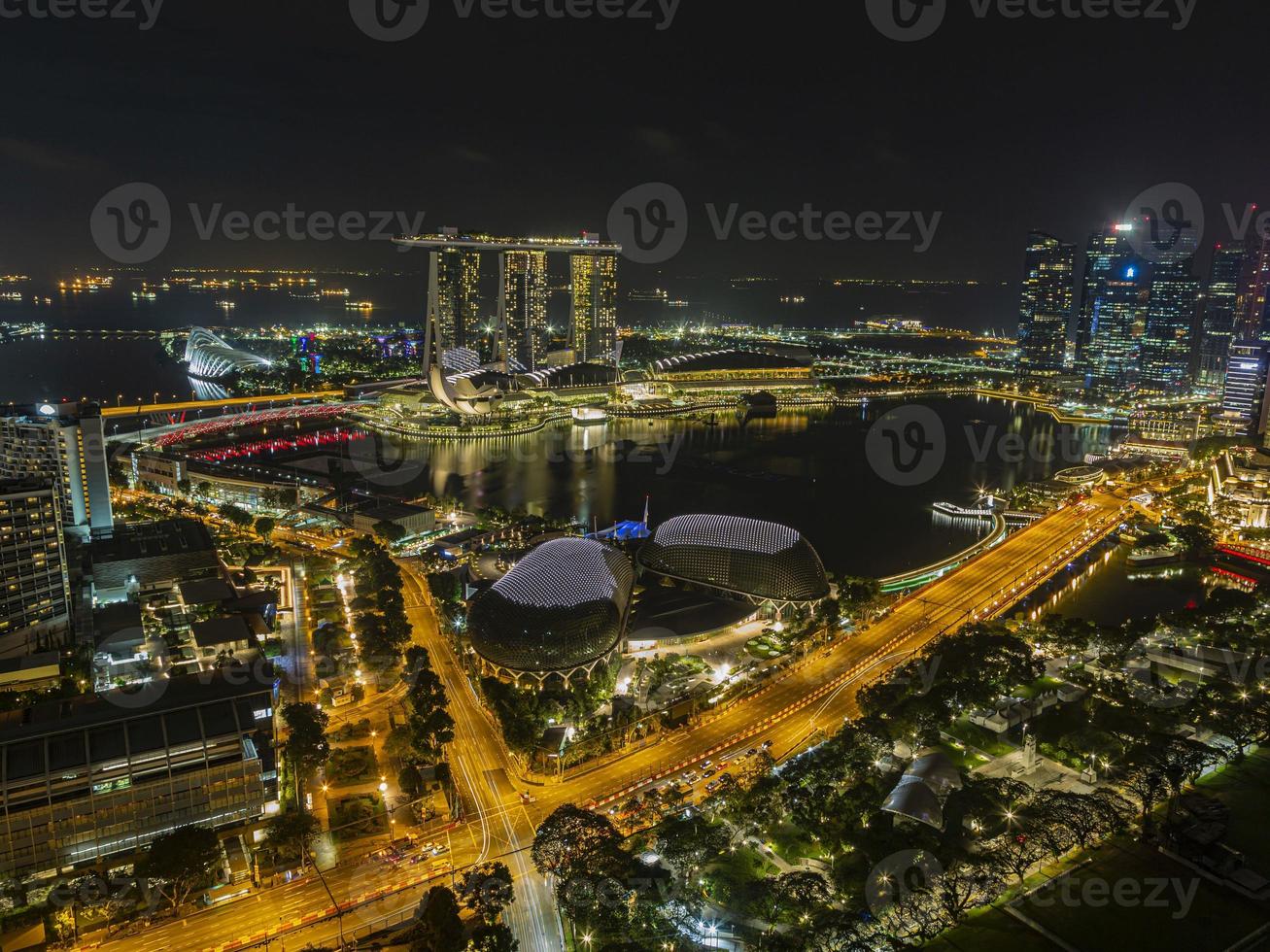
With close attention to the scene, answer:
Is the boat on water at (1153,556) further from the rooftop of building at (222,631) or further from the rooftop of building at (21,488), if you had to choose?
the rooftop of building at (21,488)

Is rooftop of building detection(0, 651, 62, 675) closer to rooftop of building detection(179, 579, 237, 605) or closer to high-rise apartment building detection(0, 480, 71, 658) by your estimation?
high-rise apartment building detection(0, 480, 71, 658)

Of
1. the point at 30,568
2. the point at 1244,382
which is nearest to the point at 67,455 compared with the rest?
the point at 30,568

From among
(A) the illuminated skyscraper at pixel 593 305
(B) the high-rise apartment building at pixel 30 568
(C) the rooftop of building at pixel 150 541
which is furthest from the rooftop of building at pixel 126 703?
(A) the illuminated skyscraper at pixel 593 305

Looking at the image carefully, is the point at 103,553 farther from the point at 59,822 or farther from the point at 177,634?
the point at 59,822

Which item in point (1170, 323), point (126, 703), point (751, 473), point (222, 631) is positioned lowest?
point (751, 473)

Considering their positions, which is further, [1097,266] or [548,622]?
[1097,266]

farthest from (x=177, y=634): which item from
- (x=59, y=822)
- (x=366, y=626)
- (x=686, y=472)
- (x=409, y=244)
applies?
(x=409, y=244)

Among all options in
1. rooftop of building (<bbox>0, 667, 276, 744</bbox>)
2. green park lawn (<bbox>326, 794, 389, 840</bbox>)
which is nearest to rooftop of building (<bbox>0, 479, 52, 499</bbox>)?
rooftop of building (<bbox>0, 667, 276, 744</bbox>)

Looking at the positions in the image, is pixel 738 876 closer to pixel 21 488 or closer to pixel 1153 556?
pixel 21 488
